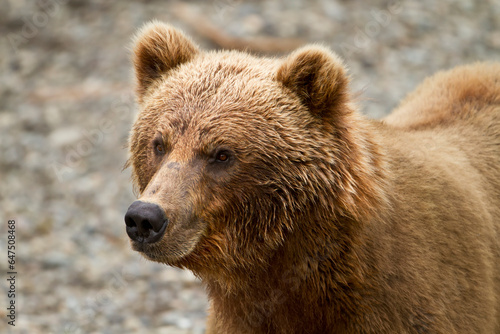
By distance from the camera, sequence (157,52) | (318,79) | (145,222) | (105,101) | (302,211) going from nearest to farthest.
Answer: (145,222) → (302,211) → (318,79) → (157,52) → (105,101)

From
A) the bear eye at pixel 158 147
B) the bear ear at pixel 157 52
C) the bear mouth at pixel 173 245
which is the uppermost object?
the bear ear at pixel 157 52

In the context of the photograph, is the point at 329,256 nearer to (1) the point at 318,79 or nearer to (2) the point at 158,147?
(1) the point at 318,79

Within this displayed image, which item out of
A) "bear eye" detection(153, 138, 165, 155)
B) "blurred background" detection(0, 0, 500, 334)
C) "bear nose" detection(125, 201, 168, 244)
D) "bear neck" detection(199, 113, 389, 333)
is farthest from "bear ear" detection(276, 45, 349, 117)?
"blurred background" detection(0, 0, 500, 334)

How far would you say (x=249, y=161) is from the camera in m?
3.82

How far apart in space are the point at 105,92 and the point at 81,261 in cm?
382

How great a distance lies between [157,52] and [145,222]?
61.8 inches

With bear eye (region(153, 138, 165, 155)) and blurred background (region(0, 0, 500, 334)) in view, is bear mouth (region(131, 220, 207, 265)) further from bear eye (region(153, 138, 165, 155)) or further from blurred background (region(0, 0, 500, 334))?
blurred background (region(0, 0, 500, 334))

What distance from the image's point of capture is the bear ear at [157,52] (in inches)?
180

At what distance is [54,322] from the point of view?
6957 millimetres

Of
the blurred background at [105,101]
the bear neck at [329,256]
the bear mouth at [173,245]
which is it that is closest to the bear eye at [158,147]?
the bear mouth at [173,245]

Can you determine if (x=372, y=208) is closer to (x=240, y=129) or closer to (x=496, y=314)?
(x=240, y=129)

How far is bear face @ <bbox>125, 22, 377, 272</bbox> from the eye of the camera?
3.77m

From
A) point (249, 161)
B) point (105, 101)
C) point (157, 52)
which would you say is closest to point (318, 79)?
point (249, 161)

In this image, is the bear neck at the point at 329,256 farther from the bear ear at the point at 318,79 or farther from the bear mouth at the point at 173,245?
the bear mouth at the point at 173,245
